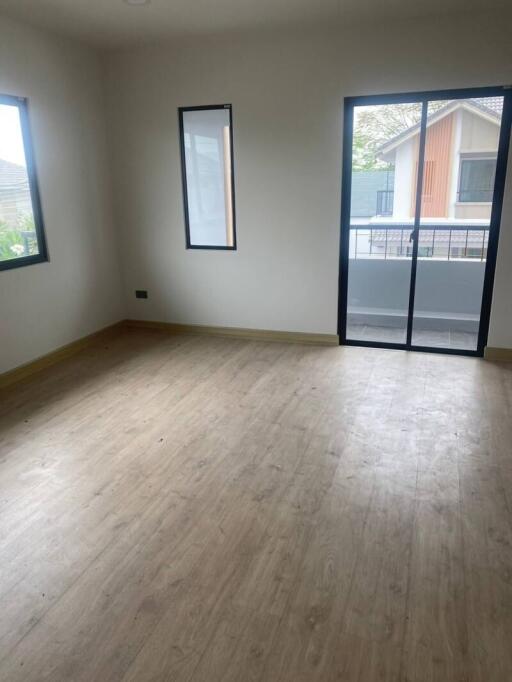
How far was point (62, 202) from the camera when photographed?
15.3 ft

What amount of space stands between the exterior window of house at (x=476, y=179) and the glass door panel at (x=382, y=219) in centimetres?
40

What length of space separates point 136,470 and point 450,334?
333 cm

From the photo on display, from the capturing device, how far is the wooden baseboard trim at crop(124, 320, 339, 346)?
5047 mm

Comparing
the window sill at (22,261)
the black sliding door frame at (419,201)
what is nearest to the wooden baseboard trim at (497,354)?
the black sliding door frame at (419,201)

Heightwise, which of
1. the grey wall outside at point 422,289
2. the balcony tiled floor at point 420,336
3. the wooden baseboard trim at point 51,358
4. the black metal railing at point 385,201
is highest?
the black metal railing at point 385,201

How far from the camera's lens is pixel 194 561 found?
2.17m

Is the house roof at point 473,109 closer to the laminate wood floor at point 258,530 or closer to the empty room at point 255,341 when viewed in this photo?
the empty room at point 255,341

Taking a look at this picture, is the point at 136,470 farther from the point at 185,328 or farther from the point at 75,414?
the point at 185,328

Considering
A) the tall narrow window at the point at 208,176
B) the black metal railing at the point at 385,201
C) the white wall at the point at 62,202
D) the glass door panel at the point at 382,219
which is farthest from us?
the tall narrow window at the point at 208,176

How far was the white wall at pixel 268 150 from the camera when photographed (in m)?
4.15

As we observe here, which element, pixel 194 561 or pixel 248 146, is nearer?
pixel 194 561

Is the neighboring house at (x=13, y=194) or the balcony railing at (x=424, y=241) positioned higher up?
the neighboring house at (x=13, y=194)

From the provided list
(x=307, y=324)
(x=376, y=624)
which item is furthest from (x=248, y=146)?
(x=376, y=624)

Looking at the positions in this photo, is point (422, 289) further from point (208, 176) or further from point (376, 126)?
point (208, 176)
